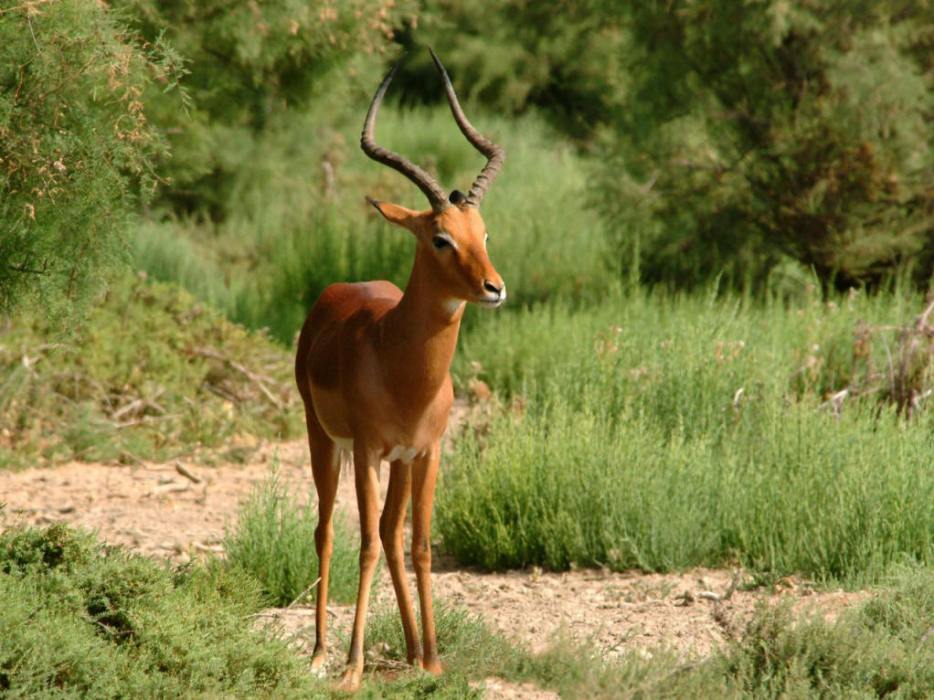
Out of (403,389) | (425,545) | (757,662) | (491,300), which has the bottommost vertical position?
(757,662)

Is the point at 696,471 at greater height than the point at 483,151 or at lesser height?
lesser

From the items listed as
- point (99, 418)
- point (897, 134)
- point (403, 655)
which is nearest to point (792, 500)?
point (403, 655)

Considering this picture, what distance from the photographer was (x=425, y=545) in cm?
501

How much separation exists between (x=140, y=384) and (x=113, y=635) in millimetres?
5067

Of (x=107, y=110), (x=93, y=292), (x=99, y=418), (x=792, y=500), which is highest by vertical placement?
(x=107, y=110)

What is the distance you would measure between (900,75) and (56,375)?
22.1ft

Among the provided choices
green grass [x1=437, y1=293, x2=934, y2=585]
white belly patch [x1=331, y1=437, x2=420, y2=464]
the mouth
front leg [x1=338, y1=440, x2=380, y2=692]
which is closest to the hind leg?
white belly patch [x1=331, y1=437, x2=420, y2=464]

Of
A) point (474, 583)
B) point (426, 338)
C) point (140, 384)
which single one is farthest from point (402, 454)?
point (140, 384)

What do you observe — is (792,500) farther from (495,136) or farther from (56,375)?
(495,136)

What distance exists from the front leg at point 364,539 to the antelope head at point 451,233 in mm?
617

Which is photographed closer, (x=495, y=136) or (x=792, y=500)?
(x=792, y=500)

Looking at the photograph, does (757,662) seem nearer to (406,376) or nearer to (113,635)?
(406,376)

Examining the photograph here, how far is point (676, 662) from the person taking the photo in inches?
207

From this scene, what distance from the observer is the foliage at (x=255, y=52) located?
873cm
